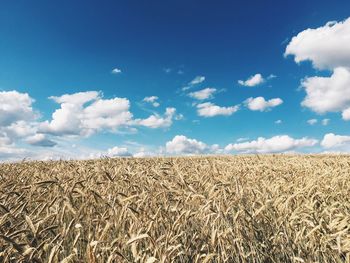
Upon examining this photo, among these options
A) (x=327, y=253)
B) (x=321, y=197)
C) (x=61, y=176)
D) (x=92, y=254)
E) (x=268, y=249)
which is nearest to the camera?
(x=92, y=254)

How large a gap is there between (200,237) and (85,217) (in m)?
1.34

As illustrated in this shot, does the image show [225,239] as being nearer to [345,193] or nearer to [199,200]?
[199,200]

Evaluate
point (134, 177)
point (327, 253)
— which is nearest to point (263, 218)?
point (327, 253)

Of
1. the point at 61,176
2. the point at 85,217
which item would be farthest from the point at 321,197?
the point at 61,176

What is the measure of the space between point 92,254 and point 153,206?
1858 millimetres

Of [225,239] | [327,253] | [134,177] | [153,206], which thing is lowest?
[327,253]

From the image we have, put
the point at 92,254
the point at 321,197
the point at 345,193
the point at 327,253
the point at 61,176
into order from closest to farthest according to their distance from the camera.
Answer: the point at 92,254 → the point at 327,253 → the point at 321,197 → the point at 345,193 → the point at 61,176

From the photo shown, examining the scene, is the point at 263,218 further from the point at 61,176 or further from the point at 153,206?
the point at 61,176

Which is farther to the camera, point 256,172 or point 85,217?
point 256,172

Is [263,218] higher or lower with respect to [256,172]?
lower

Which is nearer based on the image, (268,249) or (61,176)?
(268,249)

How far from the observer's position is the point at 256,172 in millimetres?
7715

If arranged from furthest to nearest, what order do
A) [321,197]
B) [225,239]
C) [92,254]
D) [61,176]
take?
1. [61,176]
2. [321,197]
3. [225,239]
4. [92,254]

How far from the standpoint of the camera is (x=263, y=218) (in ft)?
12.6
